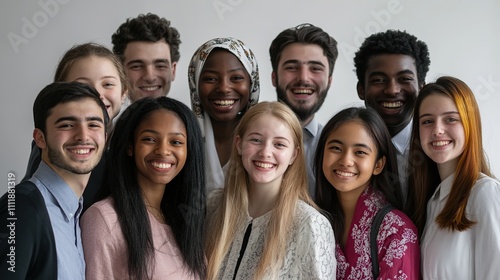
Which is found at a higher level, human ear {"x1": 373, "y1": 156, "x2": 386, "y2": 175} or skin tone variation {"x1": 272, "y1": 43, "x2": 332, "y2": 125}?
skin tone variation {"x1": 272, "y1": 43, "x2": 332, "y2": 125}

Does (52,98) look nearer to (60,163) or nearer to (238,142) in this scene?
(60,163)

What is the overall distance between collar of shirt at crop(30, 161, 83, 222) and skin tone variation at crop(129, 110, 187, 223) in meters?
0.36

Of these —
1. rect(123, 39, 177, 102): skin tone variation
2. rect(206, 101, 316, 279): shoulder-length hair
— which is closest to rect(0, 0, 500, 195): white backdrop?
rect(123, 39, 177, 102): skin tone variation

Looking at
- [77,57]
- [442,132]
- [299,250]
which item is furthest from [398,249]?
[77,57]

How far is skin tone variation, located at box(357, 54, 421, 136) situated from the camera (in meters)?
3.13

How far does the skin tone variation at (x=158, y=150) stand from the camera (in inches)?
93.7

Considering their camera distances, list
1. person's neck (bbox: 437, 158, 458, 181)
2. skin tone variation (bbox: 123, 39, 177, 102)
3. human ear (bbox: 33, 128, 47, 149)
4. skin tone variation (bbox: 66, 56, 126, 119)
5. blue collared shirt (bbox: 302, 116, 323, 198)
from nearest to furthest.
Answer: human ear (bbox: 33, 128, 47, 149) < person's neck (bbox: 437, 158, 458, 181) < skin tone variation (bbox: 66, 56, 126, 119) < blue collared shirt (bbox: 302, 116, 323, 198) < skin tone variation (bbox: 123, 39, 177, 102)

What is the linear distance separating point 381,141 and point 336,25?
179 centimetres

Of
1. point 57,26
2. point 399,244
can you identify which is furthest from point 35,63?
point 399,244

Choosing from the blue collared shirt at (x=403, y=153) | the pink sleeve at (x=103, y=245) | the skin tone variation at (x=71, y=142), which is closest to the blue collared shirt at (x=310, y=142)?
the blue collared shirt at (x=403, y=153)

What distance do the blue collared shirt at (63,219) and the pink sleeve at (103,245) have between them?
4 centimetres

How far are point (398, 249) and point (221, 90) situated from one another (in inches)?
44.9

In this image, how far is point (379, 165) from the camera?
265 centimetres

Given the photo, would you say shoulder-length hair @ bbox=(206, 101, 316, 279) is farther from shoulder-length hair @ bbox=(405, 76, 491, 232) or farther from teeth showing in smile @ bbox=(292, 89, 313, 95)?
teeth showing in smile @ bbox=(292, 89, 313, 95)
